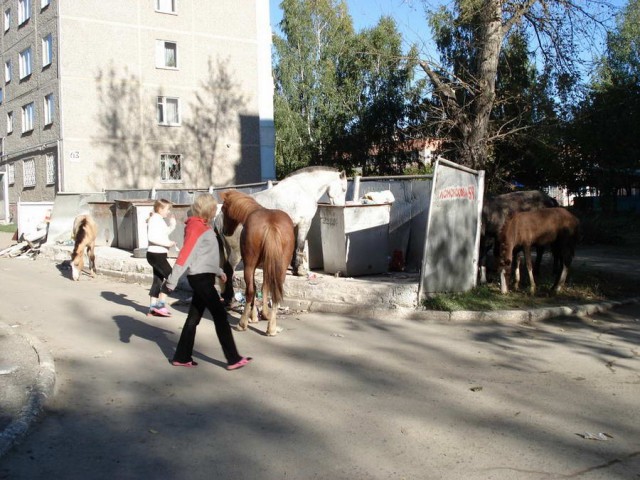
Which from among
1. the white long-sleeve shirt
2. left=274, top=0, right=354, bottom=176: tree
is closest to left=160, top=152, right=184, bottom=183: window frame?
left=274, top=0, right=354, bottom=176: tree

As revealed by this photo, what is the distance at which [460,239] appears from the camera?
32.9ft

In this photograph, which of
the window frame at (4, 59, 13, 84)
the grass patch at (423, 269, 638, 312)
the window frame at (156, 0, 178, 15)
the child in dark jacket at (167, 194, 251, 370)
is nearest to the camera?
the child in dark jacket at (167, 194, 251, 370)

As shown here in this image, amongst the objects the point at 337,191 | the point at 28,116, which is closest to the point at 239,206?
the point at 337,191

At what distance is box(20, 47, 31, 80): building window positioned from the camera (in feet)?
103

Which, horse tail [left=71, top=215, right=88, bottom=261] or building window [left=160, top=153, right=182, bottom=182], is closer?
horse tail [left=71, top=215, right=88, bottom=261]

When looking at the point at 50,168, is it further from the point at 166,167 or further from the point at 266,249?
the point at 266,249

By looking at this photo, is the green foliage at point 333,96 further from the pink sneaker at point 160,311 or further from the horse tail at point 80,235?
the pink sneaker at point 160,311

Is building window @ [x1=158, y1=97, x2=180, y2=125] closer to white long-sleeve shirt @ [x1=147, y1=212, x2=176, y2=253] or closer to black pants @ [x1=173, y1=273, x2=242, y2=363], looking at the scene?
white long-sleeve shirt @ [x1=147, y1=212, x2=176, y2=253]

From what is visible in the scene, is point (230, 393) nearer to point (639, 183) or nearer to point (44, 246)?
point (44, 246)

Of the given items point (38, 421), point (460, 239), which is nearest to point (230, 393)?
point (38, 421)

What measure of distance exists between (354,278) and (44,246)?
10.0 meters

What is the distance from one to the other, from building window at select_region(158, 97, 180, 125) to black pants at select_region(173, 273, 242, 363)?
26285mm

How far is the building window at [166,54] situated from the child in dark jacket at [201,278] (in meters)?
26.3

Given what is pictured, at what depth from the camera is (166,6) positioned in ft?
100
